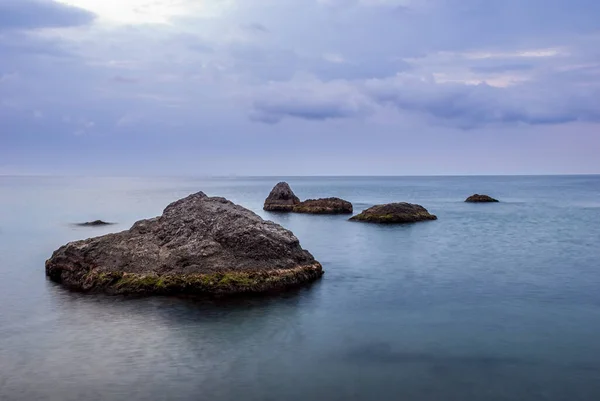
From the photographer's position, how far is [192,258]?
108 ft

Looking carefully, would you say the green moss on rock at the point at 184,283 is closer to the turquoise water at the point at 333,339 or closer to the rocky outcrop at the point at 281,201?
the turquoise water at the point at 333,339

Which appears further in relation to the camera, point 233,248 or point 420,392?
point 233,248

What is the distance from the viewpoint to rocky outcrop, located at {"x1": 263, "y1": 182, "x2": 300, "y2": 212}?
333 feet

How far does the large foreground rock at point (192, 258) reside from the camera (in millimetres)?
31969

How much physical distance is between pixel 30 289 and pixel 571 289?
3579 cm

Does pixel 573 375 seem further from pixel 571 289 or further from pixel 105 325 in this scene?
pixel 105 325

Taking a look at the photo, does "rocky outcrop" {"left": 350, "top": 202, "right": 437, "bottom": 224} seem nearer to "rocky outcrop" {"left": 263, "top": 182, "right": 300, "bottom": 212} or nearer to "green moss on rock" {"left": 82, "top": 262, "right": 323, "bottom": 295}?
"rocky outcrop" {"left": 263, "top": 182, "right": 300, "bottom": 212}

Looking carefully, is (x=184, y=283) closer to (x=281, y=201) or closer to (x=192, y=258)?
(x=192, y=258)

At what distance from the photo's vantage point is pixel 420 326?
2717 centimetres

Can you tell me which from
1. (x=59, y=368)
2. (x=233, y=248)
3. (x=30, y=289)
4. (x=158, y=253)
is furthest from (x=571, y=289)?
(x=30, y=289)

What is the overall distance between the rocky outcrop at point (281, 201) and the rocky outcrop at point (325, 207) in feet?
9.36

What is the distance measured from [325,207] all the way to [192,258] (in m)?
64.3

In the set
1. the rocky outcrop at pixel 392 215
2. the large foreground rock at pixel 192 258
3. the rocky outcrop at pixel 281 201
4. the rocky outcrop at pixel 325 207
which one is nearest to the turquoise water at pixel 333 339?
the large foreground rock at pixel 192 258

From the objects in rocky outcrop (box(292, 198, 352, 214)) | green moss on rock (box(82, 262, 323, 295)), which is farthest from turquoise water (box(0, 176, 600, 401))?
rocky outcrop (box(292, 198, 352, 214))
